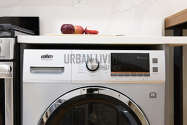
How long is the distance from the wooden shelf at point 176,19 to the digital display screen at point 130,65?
1.55ft

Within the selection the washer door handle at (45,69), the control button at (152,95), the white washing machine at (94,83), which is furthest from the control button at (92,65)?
the control button at (152,95)

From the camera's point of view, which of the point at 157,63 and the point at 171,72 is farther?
the point at 171,72

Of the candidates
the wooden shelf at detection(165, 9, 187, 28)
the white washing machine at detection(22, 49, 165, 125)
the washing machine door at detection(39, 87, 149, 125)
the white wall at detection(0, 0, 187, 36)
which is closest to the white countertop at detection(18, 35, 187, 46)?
the white washing machine at detection(22, 49, 165, 125)

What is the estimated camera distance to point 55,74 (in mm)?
768

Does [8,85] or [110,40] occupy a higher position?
[110,40]

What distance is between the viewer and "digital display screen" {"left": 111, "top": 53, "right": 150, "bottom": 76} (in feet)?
2.54

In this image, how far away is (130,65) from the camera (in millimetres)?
778

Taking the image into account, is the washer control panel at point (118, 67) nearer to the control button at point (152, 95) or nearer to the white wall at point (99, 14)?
the control button at point (152, 95)

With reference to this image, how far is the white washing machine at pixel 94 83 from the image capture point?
29.9 inches

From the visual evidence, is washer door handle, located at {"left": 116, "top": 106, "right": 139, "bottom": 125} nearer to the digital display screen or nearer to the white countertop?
the digital display screen

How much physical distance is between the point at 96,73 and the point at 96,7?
0.73 m

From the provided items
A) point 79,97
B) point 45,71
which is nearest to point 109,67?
point 79,97

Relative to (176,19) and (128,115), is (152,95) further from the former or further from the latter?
(176,19)

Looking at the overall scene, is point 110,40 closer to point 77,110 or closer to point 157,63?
point 157,63
